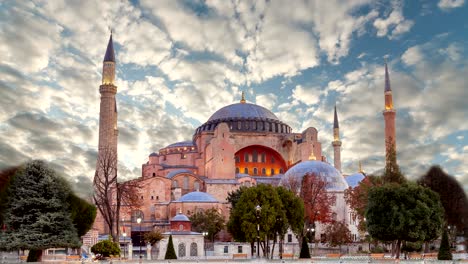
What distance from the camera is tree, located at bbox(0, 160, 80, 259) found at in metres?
25.1

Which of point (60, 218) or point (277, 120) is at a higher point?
point (277, 120)

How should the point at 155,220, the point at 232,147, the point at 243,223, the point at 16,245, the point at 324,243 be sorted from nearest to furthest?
the point at 16,245, the point at 243,223, the point at 324,243, the point at 155,220, the point at 232,147

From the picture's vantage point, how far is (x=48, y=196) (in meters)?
26.1

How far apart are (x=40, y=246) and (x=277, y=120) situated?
5085cm

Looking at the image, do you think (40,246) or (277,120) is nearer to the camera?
(40,246)

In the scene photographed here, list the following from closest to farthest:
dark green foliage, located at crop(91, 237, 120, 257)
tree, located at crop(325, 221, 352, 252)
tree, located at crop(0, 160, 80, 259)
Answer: tree, located at crop(0, 160, 80, 259), dark green foliage, located at crop(91, 237, 120, 257), tree, located at crop(325, 221, 352, 252)

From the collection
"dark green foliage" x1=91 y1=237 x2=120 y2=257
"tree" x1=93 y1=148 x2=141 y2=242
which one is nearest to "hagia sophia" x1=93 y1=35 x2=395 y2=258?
"tree" x1=93 y1=148 x2=141 y2=242

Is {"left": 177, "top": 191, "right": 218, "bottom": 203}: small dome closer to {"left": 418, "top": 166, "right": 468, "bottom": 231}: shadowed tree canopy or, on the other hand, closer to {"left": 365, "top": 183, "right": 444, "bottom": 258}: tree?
{"left": 418, "top": 166, "right": 468, "bottom": 231}: shadowed tree canopy

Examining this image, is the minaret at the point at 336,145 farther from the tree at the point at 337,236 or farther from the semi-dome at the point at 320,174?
the tree at the point at 337,236

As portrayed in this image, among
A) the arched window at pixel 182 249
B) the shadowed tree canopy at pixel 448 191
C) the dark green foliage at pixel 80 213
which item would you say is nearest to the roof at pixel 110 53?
the arched window at pixel 182 249

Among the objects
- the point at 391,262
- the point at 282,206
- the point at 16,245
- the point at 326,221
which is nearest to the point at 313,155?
the point at 326,221

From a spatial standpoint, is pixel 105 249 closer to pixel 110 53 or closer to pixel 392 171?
pixel 392 171

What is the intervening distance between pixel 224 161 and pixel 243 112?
12.7 m

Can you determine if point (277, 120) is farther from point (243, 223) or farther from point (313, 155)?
point (243, 223)
